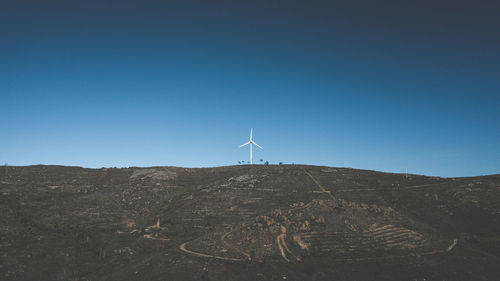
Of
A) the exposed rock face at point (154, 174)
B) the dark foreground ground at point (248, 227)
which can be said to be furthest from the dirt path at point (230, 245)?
the exposed rock face at point (154, 174)

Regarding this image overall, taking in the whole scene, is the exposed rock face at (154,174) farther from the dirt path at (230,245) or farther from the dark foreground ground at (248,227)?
the dirt path at (230,245)

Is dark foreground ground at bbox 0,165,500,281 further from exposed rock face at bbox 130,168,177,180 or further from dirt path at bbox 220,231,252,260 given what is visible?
exposed rock face at bbox 130,168,177,180

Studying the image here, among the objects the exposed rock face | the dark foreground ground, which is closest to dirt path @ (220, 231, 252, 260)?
the dark foreground ground

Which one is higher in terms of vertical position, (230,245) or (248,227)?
(248,227)

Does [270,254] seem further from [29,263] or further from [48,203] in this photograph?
[48,203]

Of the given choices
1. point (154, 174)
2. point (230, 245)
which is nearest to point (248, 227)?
point (230, 245)

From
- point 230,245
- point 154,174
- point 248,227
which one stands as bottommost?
point 230,245

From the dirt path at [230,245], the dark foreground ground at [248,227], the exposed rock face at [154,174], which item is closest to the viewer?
the dark foreground ground at [248,227]

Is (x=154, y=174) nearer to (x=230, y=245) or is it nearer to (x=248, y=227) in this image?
(x=248, y=227)
